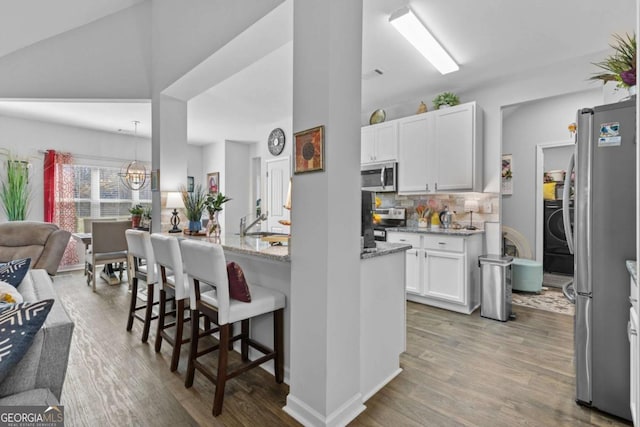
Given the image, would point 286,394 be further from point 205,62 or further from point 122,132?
point 122,132

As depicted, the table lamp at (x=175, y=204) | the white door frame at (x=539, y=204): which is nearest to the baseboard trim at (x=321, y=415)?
the table lamp at (x=175, y=204)

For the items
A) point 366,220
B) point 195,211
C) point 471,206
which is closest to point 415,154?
point 471,206

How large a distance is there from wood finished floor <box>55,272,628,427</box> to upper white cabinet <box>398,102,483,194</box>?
174 cm

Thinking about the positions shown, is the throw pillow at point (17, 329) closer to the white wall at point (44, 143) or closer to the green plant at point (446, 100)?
Answer: the green plant at point (446, 100)

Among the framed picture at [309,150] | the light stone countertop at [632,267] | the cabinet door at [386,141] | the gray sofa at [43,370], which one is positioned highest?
the cabinet door at [386,141]

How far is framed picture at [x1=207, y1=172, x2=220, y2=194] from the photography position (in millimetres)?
7492

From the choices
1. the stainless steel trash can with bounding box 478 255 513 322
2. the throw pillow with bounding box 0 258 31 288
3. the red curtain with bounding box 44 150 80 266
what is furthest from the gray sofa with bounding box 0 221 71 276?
the stainless steel trash can with bounding box 478 255 513 322

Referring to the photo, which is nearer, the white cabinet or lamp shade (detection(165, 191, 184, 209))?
lamp shade (detection(165, 191, 184, 209))

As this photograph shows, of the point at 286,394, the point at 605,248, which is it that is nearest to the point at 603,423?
the point at 605,248

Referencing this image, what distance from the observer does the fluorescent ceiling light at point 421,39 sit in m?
2.52

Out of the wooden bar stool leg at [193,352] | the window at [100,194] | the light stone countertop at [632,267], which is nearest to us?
the light stone countertop at [632,267]

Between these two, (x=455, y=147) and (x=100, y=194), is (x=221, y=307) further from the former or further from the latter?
(x=100, y=194)

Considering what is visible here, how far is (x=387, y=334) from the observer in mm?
2113

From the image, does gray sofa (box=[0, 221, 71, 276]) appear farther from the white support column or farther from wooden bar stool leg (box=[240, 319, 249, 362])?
the white support column
